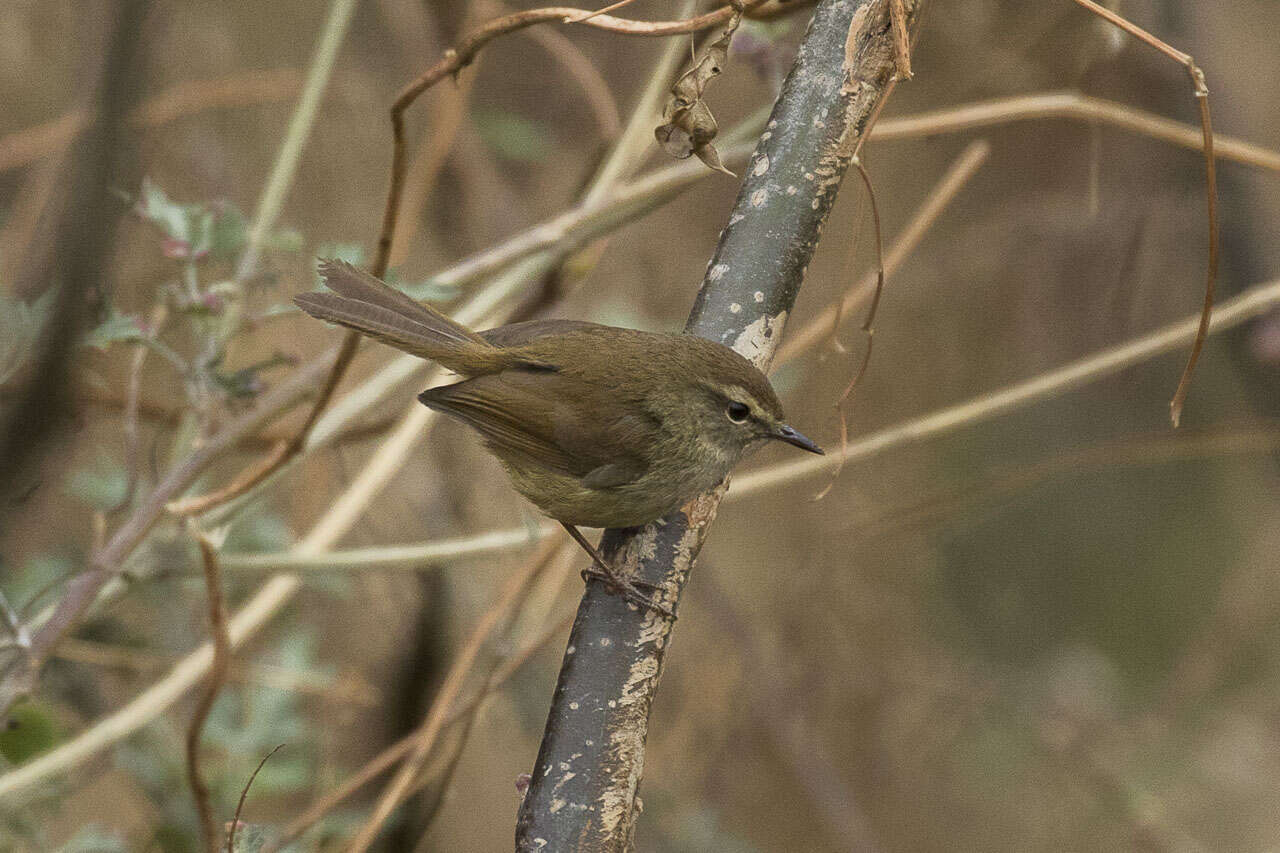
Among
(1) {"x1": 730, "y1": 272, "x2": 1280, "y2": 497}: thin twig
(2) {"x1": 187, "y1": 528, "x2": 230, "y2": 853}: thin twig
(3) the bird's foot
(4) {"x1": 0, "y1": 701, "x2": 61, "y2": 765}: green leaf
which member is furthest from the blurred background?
(3) the bird's foot

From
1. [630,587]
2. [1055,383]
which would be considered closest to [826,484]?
[1055,383]

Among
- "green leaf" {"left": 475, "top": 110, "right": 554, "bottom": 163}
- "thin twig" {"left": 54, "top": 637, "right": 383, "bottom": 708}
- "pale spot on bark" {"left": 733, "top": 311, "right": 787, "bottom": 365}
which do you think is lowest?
"thin twig" {"left": 54, "top": 637, "right": 383, "bottom": 708}

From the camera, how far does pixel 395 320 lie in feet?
7.80

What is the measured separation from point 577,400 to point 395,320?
0.43 metres

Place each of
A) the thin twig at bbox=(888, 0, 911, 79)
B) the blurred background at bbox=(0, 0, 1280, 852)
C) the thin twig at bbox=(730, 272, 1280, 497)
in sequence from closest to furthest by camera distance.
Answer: the thin twig at bbox=(888, 0, 911, 79) → the thin twig at bbox=(730, 272, 1280, 497) → the blurred background at bbox=(0, 0, 1280, 852)

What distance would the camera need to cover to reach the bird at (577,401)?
2.34 meters

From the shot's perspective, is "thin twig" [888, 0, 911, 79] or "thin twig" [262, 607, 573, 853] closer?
"thin twig" [888, 0, 911, 79]

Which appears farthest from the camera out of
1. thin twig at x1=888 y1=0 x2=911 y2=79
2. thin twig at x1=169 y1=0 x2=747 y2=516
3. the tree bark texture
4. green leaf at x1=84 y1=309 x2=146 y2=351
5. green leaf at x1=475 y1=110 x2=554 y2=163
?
green leaf at x1=475 y1=110 x2=554 y2=163

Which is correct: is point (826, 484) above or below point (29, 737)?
above

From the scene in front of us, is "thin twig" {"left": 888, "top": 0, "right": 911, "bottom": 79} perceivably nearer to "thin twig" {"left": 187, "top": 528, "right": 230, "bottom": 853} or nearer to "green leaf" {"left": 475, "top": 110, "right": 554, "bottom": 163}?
"thin twig" {"left": 187, "top": 528, "right": 230, "bottom": 853}

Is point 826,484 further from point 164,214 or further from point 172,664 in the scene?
point 164,214

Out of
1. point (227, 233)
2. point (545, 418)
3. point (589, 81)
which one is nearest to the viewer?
point (545, 418)

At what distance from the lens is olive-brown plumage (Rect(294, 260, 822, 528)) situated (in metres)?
2.34

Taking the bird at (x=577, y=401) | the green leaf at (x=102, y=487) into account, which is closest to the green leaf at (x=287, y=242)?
the bird at (x=577, y=401)
